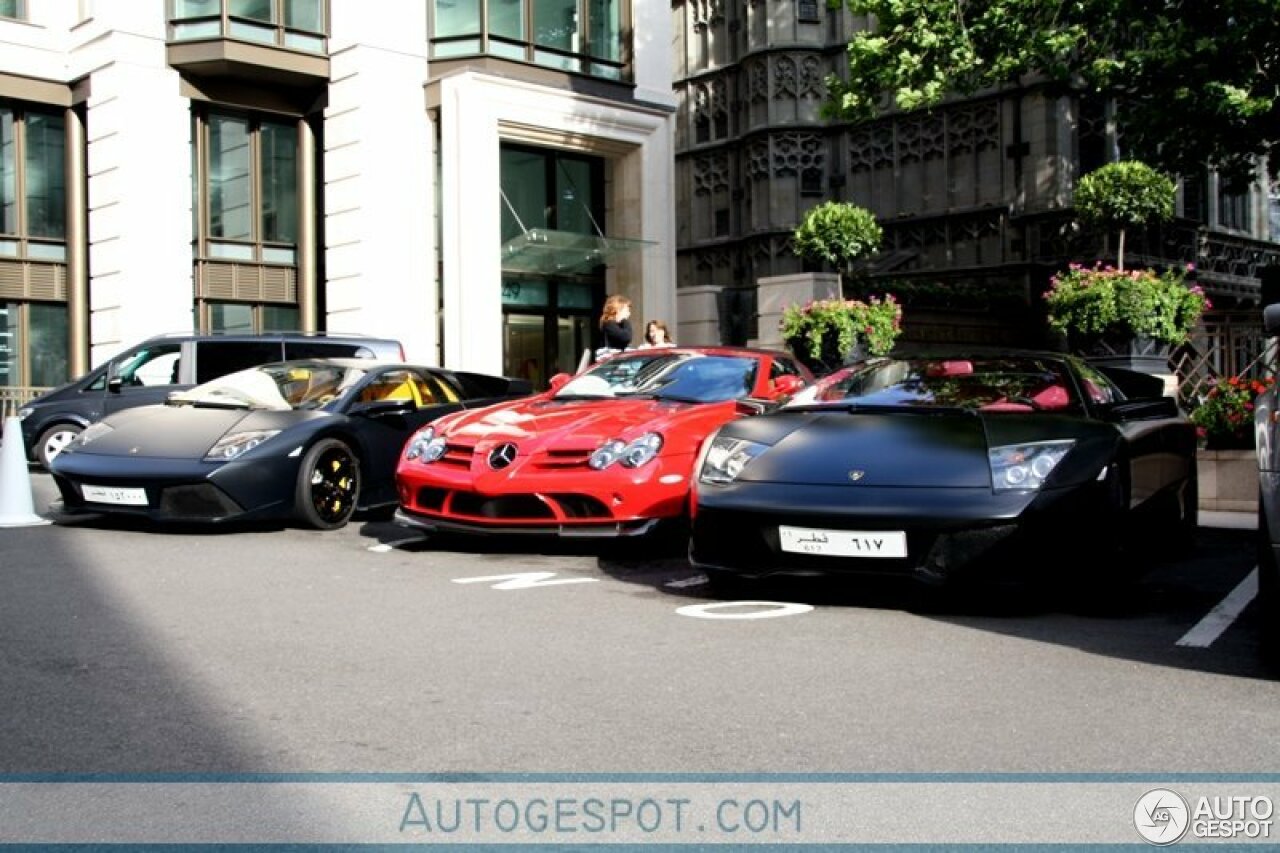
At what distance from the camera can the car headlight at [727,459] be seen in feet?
22.4

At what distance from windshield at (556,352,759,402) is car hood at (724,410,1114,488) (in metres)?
2.47

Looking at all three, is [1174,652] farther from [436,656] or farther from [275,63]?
[275,63]

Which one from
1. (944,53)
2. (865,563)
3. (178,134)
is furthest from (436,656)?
(178,134)

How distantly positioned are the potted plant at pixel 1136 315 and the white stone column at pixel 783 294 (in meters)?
4.76

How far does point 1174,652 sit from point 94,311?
2180cm

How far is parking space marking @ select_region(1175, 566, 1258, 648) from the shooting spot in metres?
5.82

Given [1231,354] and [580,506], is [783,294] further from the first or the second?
[580,506]

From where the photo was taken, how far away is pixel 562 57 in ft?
83.6

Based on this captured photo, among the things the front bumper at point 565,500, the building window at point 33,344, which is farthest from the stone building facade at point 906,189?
the front bumper at point 565,500

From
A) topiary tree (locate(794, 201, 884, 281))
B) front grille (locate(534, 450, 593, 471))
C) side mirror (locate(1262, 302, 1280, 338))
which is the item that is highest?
topiary tree (locate(794, 201, 884, 281))

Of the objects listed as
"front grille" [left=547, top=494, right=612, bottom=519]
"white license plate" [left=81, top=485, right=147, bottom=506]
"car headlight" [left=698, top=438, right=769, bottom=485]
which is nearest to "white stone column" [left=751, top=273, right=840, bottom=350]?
"white license plate" [left=81, top=485, right=147, bottom=506]

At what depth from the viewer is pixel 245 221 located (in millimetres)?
24719

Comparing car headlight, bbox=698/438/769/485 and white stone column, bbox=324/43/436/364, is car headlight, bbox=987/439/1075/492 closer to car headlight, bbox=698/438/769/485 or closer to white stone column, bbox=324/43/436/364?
car headlight, bbox=698/438/769/485

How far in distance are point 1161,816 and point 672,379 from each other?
6471 millimetres
